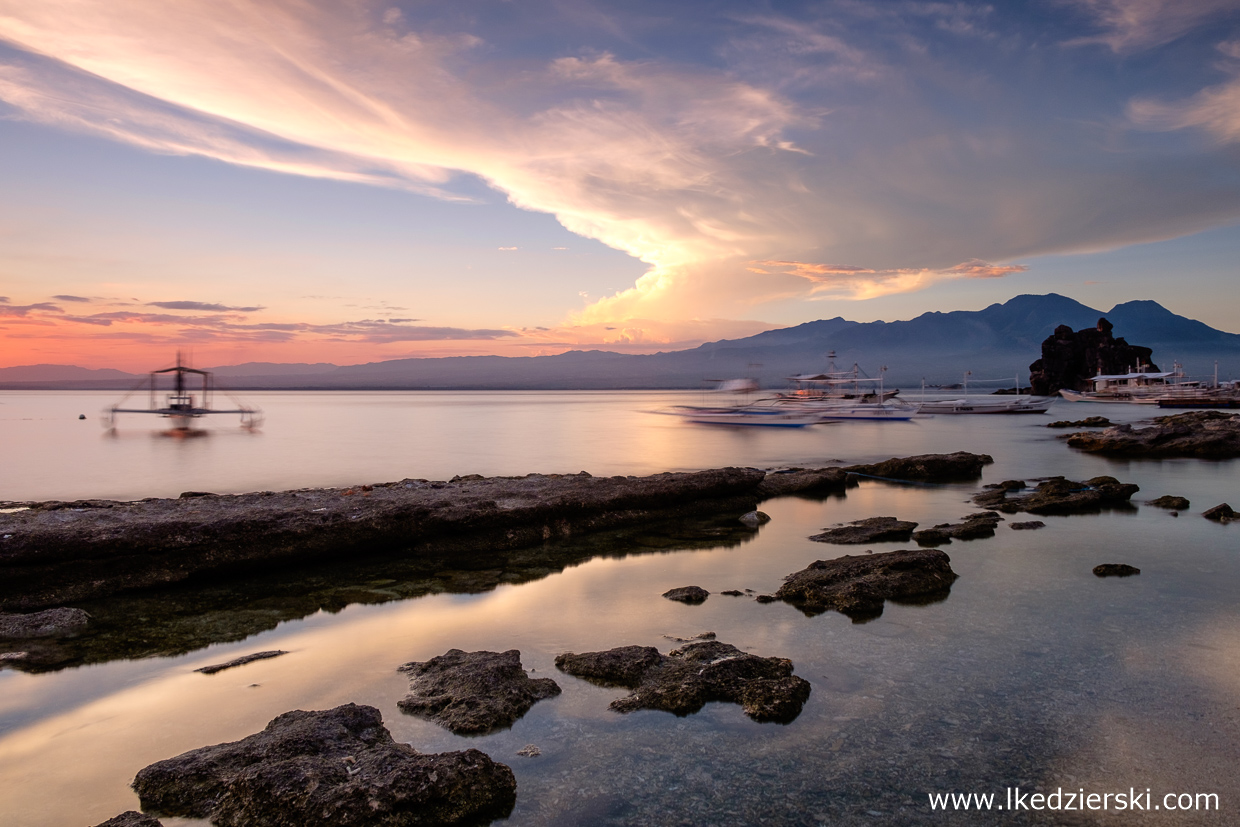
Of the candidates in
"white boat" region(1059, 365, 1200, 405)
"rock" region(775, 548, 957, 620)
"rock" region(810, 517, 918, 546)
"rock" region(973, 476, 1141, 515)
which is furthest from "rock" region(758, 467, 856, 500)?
"white boat" region(1059, 365, 1200, 405)

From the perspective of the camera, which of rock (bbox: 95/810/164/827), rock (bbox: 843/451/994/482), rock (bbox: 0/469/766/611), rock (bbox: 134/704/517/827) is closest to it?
rock (bbox: 95/810/164/827)

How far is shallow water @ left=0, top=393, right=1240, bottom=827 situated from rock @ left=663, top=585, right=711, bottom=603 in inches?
9.8

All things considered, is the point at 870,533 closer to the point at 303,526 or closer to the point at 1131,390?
the point at 303,526

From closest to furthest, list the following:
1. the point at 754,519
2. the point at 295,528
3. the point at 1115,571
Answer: the point at 1115,571 → the point at 295,528 → the point at 754,519

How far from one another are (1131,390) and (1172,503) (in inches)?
4448

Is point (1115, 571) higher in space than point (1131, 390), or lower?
lower

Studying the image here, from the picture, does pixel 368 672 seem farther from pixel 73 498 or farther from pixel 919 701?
pixel 73 498

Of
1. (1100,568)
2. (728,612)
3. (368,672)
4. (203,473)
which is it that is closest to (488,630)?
(368,672)

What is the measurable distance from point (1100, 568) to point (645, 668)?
818cm

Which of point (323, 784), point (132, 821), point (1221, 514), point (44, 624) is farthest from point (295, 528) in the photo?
point (1221, 514)

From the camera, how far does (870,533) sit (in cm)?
1274

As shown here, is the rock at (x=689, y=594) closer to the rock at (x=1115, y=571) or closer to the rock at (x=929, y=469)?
the rock at (x=1115, y=571)

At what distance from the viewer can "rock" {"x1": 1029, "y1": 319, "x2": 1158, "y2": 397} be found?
134 m

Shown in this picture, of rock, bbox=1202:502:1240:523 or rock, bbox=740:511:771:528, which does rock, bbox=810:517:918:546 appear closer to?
rock, bbox=740:511:771:528
